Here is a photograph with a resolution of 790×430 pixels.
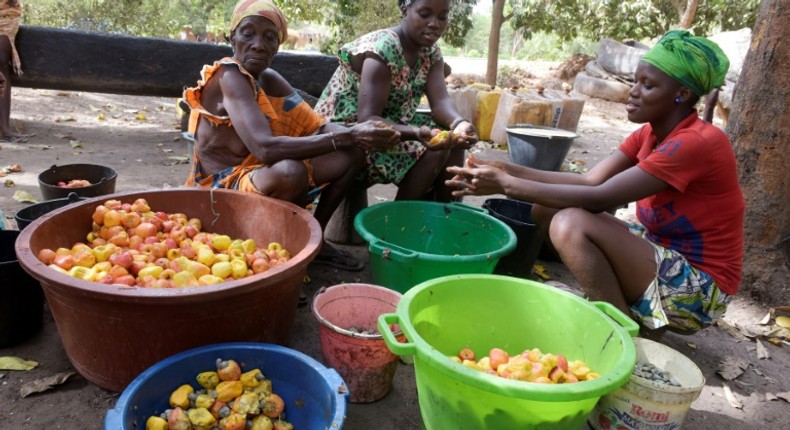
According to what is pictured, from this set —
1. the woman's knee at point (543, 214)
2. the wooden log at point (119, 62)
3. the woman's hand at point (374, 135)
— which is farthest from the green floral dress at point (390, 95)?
the wooden log at point (119, 62)

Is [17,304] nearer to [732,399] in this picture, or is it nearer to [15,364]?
[15,364]

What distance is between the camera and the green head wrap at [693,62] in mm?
2145

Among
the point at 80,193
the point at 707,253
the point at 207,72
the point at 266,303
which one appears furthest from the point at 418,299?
the point at 80,193

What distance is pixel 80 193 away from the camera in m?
3.24

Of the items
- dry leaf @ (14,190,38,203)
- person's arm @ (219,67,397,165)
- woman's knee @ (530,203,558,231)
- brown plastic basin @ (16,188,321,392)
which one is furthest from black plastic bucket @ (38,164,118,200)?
woman's knee @ (530,203,558,231)

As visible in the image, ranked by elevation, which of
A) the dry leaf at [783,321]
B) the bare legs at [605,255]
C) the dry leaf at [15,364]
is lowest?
the dry leaf at [15,364]

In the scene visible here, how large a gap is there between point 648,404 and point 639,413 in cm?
5

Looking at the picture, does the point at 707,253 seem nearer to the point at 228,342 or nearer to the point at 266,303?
the point at 266,303

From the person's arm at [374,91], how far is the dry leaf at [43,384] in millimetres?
1887

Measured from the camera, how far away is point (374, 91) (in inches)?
115

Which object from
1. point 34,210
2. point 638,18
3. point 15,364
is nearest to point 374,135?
point 15,364

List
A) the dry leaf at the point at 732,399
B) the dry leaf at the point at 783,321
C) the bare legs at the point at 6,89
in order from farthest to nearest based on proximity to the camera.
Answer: the bare legs at the point at 6,89 → the dry leaf at the point at 783,321 → the dry leaf at the point at 732,399

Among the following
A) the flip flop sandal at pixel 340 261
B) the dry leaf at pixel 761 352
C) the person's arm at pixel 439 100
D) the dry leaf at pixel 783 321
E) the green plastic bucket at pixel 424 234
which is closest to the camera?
the green plastic bucket at pixel 424 234

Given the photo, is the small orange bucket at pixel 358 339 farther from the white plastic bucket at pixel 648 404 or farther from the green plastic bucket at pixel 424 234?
the white plastic bucket at pixel 648 404
